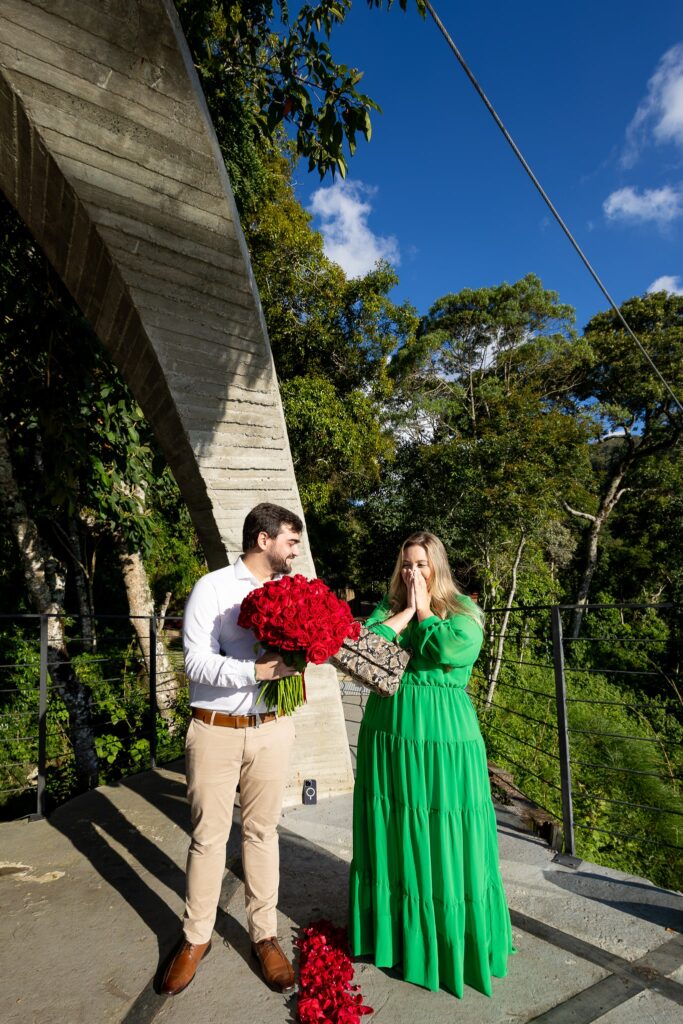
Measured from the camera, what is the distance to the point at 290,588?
6.20 ft

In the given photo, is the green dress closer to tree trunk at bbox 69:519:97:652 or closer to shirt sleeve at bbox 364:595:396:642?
shirt sleeve at bbox 364:595:396:642

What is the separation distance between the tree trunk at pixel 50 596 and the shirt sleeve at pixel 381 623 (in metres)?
4.31

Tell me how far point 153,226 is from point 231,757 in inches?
94.2

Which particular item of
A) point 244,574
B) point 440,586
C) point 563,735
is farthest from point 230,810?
point 563,735

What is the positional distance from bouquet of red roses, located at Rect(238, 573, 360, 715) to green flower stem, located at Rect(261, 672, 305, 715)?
7 cm

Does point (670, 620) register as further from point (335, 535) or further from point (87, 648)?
point (87, 648)

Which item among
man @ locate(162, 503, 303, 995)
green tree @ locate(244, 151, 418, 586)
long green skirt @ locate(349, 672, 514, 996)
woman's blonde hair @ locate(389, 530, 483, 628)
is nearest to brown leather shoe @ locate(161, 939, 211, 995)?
man @ locate(162, 503, 303, 995)

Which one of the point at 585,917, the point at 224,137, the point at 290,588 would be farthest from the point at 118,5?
the point at 585,917

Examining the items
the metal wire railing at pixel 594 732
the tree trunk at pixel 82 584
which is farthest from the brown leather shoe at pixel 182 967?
the tree trunk at pixel 82 584

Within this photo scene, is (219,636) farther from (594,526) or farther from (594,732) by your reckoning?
(594,526)

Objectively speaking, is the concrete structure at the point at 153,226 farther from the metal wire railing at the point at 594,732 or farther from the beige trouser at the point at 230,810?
the metal wire railing at the point at 594,732

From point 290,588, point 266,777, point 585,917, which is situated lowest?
point 585,917

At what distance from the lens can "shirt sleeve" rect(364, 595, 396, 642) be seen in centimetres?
219

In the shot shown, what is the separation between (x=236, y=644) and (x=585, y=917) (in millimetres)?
1931
